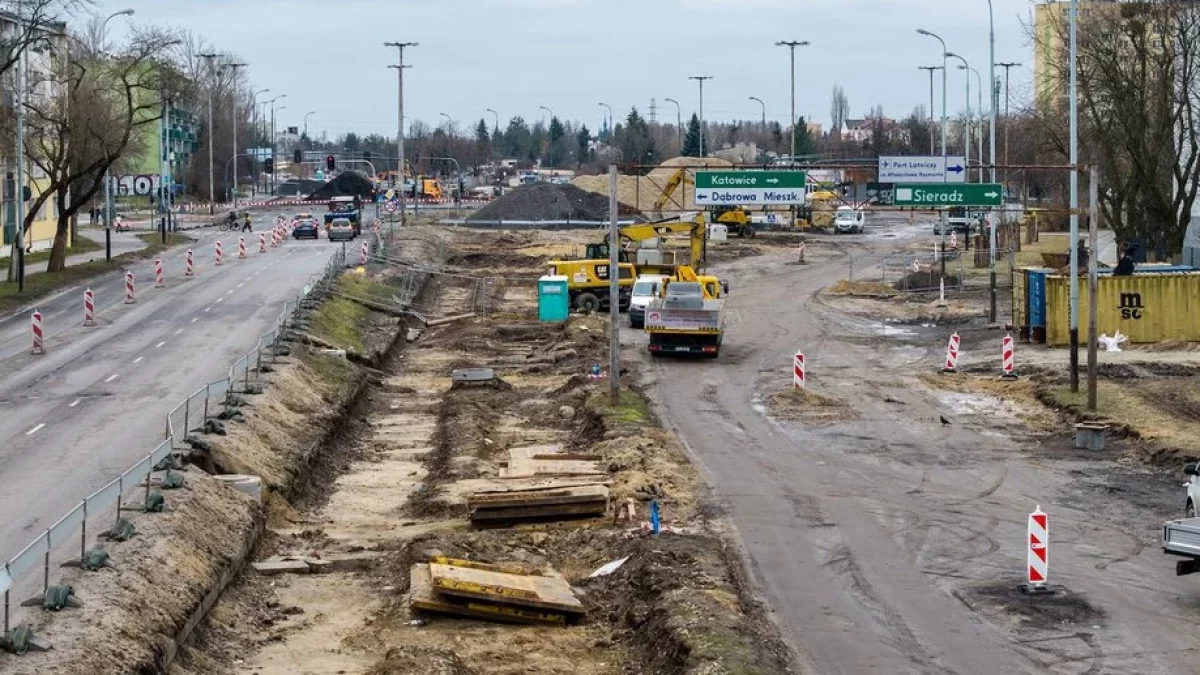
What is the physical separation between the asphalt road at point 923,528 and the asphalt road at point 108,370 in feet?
34.1

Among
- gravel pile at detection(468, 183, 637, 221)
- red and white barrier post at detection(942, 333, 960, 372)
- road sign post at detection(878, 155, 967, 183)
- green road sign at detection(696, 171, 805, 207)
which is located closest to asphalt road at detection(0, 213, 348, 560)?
green road sign at detection(696, 171, 805, 207)

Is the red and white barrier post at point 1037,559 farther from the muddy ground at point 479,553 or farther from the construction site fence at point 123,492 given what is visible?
the construction site fence at point 123,492

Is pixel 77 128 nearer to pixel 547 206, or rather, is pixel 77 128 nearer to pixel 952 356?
pixel 952 356

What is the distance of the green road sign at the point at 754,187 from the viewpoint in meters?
46.0

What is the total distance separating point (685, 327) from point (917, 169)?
7.82 metres

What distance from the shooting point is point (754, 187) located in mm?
46188

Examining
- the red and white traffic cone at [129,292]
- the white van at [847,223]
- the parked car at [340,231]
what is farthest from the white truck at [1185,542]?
the white van at [847,223]

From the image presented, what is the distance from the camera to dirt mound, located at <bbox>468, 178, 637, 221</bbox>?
377ft

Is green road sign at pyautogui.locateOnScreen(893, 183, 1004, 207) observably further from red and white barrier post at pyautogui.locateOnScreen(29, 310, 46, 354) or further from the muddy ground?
red and white barrier post at pyautogui.locateOnScreen(29, 310, 46, 354)

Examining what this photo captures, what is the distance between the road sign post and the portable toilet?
1419 cm

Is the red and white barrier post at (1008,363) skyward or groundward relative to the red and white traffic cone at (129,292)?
groundward

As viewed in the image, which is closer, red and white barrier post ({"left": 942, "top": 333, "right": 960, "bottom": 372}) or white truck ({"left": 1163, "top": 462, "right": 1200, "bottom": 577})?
white truck ({"left": 1163, "top": 462, "right": 1200, "bottom": 577})

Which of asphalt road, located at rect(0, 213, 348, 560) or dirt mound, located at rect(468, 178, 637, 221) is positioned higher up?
dirt mound, located at rect(468, 178, 637, 221)

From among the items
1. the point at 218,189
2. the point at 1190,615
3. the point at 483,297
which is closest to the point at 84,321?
the point at 483,297
